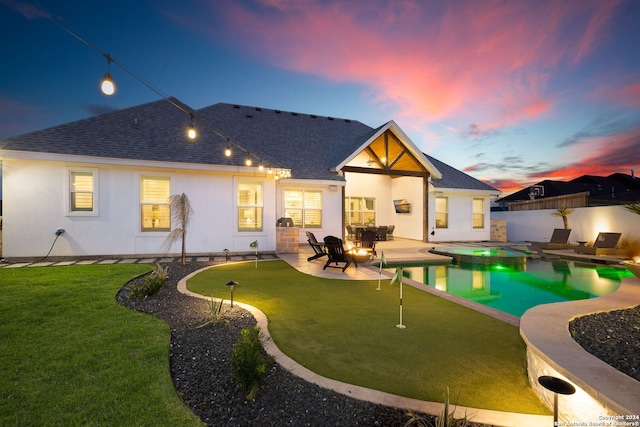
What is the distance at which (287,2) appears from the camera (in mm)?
11195

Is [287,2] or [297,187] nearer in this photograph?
[287,2]

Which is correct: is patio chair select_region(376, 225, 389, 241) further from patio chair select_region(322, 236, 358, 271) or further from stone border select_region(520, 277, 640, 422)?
stone border select_region(520, 277, 640, 422)

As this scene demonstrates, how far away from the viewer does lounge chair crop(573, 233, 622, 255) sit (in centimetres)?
1216

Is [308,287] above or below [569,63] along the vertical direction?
below

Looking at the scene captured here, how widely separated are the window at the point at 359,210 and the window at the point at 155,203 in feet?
36.7

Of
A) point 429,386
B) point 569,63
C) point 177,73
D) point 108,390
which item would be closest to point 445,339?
point 429,386

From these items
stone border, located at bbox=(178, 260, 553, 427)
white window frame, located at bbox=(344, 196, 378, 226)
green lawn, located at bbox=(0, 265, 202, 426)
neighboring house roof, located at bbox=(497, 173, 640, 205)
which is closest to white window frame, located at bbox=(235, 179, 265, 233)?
green lawn, located at bbox=(0, 265, 202, 426)

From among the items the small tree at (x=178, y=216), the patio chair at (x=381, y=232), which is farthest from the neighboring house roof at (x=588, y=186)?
the small tree at (x=178, y=216)

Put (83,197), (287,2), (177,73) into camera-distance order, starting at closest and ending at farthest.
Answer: (83,197), (287,2), (177,73)

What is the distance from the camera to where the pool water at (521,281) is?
686 cm

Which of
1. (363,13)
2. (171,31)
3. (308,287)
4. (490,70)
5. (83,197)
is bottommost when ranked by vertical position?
Answer: (308,287)

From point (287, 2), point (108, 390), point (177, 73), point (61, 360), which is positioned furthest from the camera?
point (177, 73)

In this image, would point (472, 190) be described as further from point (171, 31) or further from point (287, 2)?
point (171, 31)

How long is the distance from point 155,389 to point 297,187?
1217 centimetres
